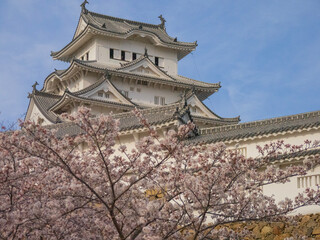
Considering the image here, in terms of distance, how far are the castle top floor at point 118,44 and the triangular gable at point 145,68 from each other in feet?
4.05

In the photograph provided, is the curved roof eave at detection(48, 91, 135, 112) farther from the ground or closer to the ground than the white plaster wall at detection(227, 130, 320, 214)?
farther from the ground

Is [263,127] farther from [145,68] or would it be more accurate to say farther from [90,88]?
[145,68]

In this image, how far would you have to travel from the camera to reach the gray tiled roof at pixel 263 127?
18531 mm

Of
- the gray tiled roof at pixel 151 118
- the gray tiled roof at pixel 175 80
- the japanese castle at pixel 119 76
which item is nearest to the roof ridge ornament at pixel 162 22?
the japanese castle at pixel 119 76

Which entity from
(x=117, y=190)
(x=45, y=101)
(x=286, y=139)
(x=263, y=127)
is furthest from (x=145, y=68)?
(x=117, y=190)

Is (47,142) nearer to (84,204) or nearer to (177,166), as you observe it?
(84,204)

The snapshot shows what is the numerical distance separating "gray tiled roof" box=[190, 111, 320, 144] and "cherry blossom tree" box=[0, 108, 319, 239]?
711cm

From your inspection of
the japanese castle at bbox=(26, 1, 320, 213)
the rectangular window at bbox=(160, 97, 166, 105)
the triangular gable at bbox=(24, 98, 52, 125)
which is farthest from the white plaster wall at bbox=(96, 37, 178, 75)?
the triangular gable at bbox=(24, 98, 52, 125)

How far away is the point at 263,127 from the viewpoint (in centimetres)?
1950

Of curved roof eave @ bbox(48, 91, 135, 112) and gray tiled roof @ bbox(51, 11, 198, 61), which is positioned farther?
gray tiled roof @ bbox(51, 11, 198, 61)

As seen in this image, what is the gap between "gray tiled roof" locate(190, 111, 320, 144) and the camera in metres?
18.5

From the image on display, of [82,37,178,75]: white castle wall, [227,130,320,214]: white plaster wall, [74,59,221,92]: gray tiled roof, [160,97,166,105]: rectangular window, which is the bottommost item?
[227,130,320,214]: white plaster wall

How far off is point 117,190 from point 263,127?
31.2 feet

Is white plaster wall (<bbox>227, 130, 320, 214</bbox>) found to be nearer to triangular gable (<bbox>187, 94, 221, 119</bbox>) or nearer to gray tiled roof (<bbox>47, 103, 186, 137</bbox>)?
gray tiled roof (<bbox>47, 103, 186, 137</bbox>)
